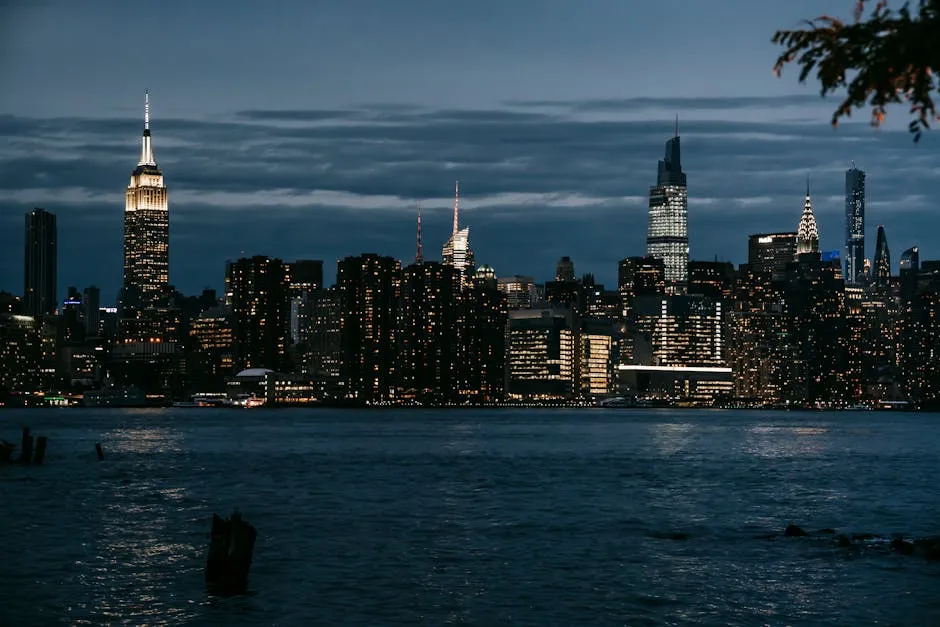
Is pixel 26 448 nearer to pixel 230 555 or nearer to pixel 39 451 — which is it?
pixel 39 451

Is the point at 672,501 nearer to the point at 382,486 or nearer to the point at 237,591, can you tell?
the point at 382,486

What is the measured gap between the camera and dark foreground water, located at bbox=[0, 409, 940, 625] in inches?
1654

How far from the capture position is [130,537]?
61.0 meters

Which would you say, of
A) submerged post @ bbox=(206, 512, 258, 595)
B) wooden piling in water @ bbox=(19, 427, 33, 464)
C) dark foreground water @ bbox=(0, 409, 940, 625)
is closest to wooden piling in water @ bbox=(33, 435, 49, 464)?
wooden piling in water @ bbox=(19, 427, 33, 464)

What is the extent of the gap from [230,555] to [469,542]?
50.4 feet

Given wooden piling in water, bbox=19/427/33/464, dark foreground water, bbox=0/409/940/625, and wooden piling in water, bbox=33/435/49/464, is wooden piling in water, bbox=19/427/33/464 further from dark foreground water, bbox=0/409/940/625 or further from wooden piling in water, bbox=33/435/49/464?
dark foreground water, bbox=0/409/940/625

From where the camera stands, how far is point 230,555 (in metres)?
46.3

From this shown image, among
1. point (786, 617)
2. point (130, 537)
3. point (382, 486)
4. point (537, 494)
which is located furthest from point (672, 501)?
point (786, 617)

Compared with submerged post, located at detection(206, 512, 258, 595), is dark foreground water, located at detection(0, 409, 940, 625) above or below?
below

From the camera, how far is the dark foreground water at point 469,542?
4200cm

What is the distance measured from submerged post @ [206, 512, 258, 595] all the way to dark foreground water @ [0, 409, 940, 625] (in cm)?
77

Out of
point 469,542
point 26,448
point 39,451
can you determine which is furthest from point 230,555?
point 39,451

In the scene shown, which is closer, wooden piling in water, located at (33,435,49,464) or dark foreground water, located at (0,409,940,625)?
dark foreground water, located at (0,409,940,625)

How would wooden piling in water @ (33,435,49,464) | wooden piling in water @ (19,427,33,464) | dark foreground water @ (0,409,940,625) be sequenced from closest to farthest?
1. dark foreground water @ (0,409,940,625)
2. wooden piling in water @ (19,427,33,464)
3. wooden piling in water @ (33,435,49,464)
